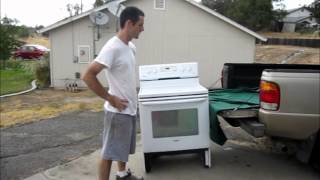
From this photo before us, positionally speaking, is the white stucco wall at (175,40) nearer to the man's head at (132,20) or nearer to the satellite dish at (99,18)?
the satellite dish at (99,18)

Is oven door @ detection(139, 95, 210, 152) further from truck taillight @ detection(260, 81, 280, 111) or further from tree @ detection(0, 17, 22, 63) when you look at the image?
tree @ detection(0, 17, 22, 63)

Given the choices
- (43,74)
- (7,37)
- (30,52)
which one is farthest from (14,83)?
(30,52)

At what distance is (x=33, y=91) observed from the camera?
17016 mm

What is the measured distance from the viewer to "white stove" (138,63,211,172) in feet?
17.7

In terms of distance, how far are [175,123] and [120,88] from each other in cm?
124

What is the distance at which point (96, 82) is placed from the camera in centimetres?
427

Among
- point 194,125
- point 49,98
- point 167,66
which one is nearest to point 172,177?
point 194,125

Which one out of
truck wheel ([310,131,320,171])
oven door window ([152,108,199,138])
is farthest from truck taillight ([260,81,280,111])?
oven door window ([152,108,199,138])

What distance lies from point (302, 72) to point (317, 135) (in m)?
0.70

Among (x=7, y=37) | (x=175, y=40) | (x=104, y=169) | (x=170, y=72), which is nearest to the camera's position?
(x=104, y=169)

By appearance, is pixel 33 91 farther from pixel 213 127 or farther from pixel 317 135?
pixel 317 135

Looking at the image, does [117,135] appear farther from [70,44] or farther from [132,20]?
[70,44]

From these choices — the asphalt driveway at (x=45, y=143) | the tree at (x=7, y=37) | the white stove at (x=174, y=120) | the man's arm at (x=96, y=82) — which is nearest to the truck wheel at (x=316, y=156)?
the white stove at (x=174, y=120)

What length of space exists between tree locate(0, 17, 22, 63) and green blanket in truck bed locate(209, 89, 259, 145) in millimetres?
20833
